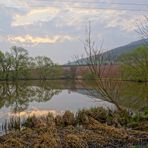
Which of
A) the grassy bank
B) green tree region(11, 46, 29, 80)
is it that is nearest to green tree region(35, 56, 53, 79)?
green tree region(11, 46, 29, 80)

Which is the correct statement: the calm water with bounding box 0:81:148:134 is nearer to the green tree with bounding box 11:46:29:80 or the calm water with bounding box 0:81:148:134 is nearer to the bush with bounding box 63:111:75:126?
the bush with bounding box 63:111:75:126

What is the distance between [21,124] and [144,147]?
939 centimetres

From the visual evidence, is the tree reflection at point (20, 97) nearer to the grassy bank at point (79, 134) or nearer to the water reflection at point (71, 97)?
the water reflection at point (71, 97)

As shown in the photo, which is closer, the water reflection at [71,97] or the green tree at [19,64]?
the water reflection at [71,97]

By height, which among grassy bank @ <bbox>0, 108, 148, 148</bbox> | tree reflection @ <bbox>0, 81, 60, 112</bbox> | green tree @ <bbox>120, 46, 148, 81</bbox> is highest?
green tree @ <bbox>120, 46, 148, 81</bbox>

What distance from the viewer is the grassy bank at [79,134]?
13742 millimetres

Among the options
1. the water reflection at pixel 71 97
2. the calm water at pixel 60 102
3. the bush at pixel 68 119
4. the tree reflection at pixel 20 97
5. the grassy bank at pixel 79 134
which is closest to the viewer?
the grassy bank at pixel 79 134

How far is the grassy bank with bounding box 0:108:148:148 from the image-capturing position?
1374cm

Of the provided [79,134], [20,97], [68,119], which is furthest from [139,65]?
[20,97]

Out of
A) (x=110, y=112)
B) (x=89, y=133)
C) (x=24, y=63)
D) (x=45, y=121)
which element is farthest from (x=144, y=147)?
(x=24, y=63)

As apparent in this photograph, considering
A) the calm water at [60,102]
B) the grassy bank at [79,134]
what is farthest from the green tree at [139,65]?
the grassy bank at [79,134]

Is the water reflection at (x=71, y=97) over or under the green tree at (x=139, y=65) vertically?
under

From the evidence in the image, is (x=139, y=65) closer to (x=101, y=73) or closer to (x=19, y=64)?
(x=101, y=73)

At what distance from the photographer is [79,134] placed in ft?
50.3
